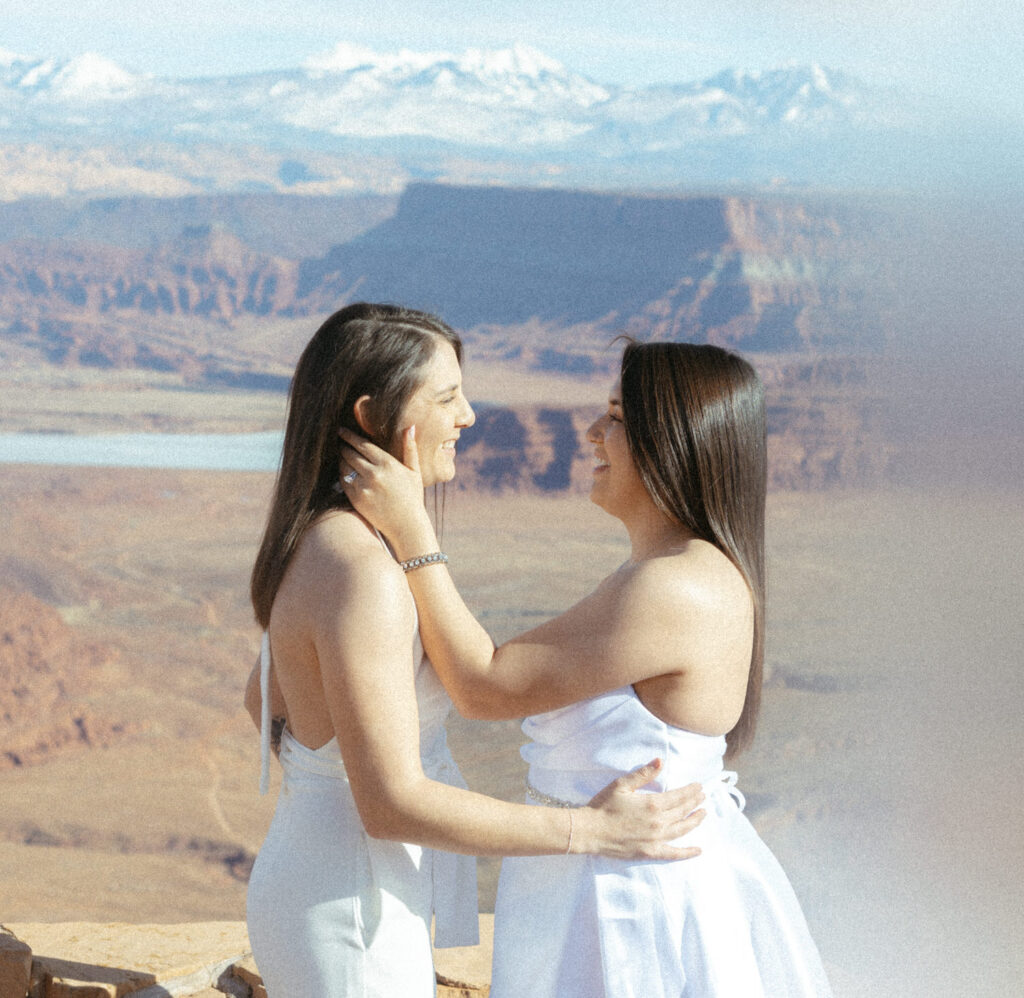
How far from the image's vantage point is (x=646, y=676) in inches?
52.9

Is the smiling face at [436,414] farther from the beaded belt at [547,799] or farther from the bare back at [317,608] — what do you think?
the beaded belt at [547,799]

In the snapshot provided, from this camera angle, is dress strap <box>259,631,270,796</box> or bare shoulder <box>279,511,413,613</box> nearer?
bare shoulder <box>279,511,413,613</box>

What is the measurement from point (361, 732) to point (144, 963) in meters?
1.66

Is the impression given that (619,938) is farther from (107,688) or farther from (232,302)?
(232,302)

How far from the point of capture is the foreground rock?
7.97ft

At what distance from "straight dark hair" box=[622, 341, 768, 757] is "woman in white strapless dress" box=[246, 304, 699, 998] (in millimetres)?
240

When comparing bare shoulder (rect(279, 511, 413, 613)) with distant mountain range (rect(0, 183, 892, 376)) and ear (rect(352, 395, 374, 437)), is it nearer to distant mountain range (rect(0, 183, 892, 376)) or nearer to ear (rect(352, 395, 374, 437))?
ear (rect(352, 395, 374, 437))

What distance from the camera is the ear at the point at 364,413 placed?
4.70 feet

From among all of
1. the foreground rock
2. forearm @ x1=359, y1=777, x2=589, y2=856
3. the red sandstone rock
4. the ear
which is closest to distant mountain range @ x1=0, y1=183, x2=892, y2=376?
the foreground rock

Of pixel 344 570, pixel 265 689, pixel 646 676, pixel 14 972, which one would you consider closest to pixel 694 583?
pixel 646 676

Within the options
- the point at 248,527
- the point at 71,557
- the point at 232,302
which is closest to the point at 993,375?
the point at 248,527

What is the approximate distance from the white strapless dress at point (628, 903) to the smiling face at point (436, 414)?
1.09ft

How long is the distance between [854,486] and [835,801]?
1881 cm

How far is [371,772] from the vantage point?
129 cm
